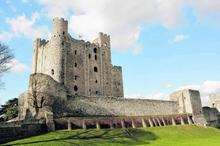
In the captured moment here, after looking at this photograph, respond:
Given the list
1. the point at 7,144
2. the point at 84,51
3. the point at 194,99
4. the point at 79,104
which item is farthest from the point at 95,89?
the point at 7,144

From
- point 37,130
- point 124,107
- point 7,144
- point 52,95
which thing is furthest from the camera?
point 124,107

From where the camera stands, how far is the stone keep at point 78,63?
210 ft

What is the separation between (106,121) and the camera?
49500 millimetres

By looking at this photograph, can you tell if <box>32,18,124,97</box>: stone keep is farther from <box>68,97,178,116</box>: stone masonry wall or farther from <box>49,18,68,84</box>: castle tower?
<box>68,97,178,116</box>: stone masonry wall

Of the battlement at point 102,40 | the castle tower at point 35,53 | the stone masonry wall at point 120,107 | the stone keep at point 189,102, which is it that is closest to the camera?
the stone masonry wall at point 120,107

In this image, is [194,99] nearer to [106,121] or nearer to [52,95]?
[106,121]

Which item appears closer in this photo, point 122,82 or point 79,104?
point 79,104

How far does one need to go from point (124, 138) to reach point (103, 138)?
2.66m

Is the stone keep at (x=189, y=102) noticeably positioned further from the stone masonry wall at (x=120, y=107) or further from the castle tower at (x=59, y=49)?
the castle tower at (x=59, y=49)

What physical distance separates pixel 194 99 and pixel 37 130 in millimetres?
37999

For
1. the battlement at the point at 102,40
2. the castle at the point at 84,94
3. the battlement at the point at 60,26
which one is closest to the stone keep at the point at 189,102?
the castle at the point at 84,94

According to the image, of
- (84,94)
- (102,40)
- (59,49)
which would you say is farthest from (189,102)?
(59,49)

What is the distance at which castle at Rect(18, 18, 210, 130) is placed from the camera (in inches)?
1912

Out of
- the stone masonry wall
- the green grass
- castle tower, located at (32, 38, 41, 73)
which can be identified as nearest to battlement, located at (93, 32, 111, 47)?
castle tower, located at (32, 38, 41, 73)
